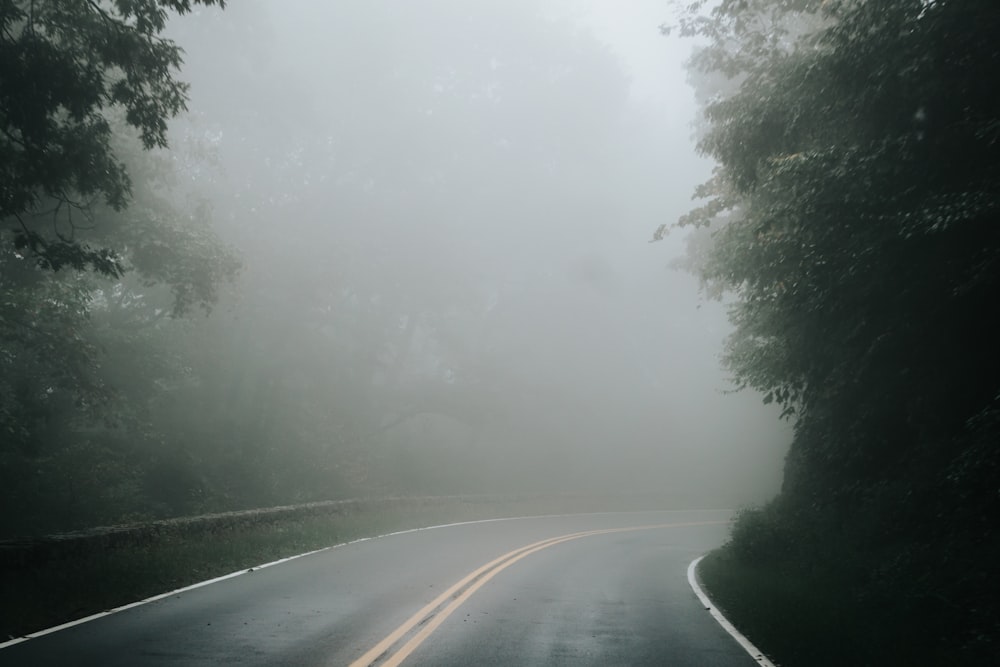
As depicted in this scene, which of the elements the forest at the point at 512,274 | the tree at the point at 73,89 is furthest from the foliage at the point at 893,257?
the tree at the point at 73,89

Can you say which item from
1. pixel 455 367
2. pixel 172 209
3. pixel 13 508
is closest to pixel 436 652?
pixel 13 508

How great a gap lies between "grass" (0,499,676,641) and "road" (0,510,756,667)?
50 cm

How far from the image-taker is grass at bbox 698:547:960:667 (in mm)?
7070

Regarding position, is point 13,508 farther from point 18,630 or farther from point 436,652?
point 436,652

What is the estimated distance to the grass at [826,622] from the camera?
23.2 ft

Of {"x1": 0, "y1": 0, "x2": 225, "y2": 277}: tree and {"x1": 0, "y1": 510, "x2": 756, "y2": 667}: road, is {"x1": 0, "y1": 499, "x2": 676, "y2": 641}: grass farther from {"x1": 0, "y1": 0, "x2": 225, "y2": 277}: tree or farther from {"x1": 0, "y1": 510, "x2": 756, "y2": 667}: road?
{"x1": 0, "y1": 0, "x2": 225, "y2": 277}: tree

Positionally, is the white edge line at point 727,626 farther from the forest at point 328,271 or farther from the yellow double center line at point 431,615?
the forest at point 328,271

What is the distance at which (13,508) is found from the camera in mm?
17328

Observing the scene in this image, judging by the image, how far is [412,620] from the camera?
841 cm

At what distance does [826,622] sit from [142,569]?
903 centimetres

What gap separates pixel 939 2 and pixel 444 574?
10.8m

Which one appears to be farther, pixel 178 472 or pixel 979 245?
pixel 178 472

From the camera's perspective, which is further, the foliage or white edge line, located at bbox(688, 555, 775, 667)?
the foliage

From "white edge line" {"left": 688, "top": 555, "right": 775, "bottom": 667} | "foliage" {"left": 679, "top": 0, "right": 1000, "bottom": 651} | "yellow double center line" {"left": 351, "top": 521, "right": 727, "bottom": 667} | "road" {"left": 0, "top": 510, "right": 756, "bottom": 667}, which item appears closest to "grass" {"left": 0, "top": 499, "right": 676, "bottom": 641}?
"road" {"left": 0, "top": 510, "right": 756, "bottom": 667}
